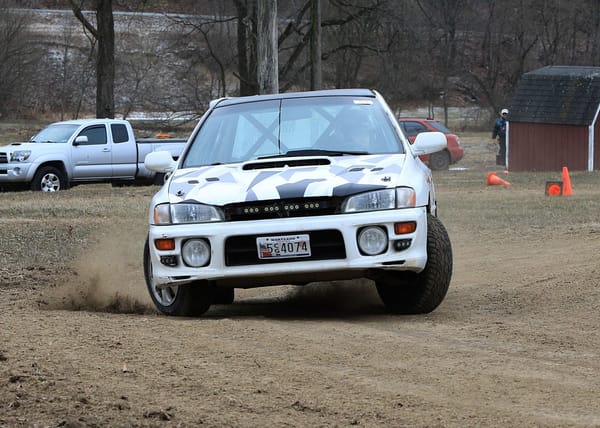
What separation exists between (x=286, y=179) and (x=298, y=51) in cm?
3449

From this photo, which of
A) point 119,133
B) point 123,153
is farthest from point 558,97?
point 123,153

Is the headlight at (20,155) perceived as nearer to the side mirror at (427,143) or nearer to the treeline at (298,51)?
the treeline at (298,51)

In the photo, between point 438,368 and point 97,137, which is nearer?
point 438,368

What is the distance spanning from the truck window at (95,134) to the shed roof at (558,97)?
15.6 meters

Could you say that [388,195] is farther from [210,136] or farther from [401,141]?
[210,136]

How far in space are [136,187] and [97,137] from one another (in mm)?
1527

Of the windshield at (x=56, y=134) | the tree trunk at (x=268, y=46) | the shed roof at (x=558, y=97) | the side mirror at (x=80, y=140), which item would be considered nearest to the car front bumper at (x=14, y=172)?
the windshield at (x=56, y=134)

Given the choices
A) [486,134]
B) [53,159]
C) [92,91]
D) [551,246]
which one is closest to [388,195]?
[551,246]

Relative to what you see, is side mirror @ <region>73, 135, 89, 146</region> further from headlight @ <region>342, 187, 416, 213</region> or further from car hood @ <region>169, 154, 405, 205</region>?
headlight @ <region>342, 187, 416, 213</region>

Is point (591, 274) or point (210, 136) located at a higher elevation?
point (210, 136)

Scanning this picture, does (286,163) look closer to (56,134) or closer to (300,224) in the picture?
(300,224)

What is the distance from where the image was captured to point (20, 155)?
27.2m

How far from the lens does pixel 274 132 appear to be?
8.86 metres

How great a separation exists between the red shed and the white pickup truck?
1387cm
